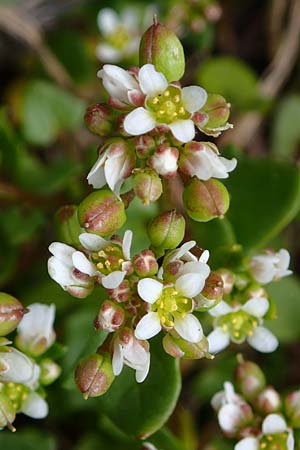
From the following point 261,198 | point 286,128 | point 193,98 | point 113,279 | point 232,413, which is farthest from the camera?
point 286,128

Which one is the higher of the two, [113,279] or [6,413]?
[113,279]

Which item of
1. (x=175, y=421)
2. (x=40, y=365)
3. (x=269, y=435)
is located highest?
(x=40, y=365)

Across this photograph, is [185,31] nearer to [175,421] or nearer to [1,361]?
[175,421]

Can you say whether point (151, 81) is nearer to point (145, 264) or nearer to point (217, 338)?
point (145, 264)

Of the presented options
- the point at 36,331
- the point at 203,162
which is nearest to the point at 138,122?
the point at 203,162

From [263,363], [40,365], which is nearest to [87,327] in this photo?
[40,365]

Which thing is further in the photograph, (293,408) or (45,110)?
→ (45,110)

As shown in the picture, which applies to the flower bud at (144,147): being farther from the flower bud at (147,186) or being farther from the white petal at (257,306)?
the white petal at (257,306)
